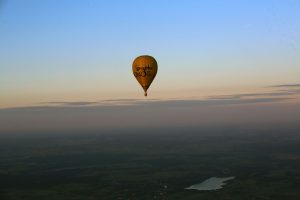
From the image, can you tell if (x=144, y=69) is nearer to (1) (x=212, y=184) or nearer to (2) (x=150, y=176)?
(1) (x=212, y=184)

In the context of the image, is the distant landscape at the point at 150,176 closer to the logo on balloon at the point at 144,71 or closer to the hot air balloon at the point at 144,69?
the hot air balloon at the point at 144,69

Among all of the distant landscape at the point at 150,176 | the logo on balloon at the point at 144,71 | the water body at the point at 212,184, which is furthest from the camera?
the water body at the point at 212,184

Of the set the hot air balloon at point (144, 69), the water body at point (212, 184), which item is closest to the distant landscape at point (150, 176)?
the water body at point (212, 184)

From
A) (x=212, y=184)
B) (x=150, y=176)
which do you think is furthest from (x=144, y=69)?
(x=150, y=176)

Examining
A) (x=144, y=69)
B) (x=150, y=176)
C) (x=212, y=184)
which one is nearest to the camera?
(x=144, y=69)

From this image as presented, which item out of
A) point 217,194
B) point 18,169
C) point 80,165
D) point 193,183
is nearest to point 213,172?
point 193,183

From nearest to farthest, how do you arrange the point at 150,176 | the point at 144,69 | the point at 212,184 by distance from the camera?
the point at 144,69 → the point at 212,184 → the point at 150,176
